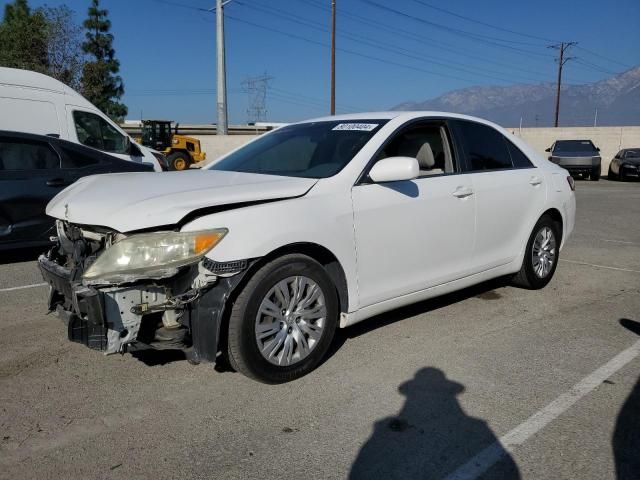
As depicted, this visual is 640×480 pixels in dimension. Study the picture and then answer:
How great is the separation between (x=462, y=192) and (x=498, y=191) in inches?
21.2

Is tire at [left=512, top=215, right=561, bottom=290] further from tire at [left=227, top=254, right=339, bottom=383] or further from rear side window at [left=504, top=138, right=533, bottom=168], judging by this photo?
tire at [left=227, top=254, right=339, bottom=383]

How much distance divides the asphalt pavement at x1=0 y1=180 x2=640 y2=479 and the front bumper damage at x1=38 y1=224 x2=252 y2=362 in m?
0.37

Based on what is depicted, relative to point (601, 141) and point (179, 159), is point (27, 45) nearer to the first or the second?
point (179, 159)

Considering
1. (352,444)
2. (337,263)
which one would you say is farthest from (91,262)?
(352,444)

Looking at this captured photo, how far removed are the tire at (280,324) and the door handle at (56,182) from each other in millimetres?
4396

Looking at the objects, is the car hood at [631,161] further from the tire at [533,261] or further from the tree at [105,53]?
the tree at [105,53]

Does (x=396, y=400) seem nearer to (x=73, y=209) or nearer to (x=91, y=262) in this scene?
(x=91, y=262)

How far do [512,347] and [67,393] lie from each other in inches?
114

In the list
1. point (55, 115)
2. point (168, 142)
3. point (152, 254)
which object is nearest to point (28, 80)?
point (55, 115)

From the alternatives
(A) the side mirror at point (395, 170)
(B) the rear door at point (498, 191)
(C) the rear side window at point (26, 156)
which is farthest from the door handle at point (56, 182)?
(B) the rear door at point (498, 191)

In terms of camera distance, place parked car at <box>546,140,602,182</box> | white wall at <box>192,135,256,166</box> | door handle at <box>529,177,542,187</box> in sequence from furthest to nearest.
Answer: white wall at <box>192,135,256,166</box> < parked car at <box>546,140,602,182</box> < door handle at <box>529,177,542,187</box>

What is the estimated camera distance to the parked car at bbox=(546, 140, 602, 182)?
874 inches

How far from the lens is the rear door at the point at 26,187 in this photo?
6.28 meters

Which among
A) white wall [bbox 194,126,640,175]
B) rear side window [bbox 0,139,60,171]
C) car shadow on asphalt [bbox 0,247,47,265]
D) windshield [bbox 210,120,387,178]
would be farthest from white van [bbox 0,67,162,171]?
white wall [bbox 194,126,640,175]
